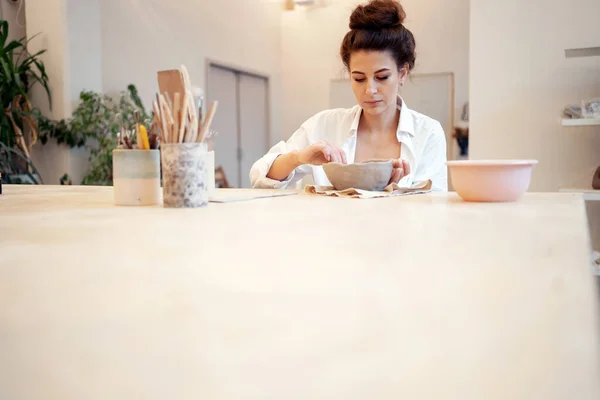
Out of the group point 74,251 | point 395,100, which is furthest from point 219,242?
point 395,100

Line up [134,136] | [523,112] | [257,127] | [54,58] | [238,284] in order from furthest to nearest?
[257,127], [54,58], [523,112], [134,136], [238,284]

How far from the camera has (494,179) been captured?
1050mm

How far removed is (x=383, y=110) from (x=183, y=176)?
1.13m

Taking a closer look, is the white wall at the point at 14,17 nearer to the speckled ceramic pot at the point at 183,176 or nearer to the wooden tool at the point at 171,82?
the wooden tool at the point at 171,82

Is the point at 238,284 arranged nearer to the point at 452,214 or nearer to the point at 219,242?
the point at 219,242

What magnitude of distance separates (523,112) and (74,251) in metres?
2.85

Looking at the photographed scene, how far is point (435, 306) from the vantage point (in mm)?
322

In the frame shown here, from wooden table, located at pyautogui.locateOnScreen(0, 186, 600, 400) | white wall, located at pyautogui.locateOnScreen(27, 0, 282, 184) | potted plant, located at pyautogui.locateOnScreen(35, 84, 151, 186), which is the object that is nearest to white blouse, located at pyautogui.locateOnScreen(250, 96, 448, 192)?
wooden table, located at pyautogui.locateOnScreen(0, 186, 600, 400)

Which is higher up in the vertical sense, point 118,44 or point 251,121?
point 118,44

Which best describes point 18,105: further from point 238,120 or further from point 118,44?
point 238,120

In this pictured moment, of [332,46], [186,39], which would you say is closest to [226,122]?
[186,39]

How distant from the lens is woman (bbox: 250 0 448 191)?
6.13 feet

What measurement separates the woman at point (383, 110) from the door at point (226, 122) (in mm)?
3977

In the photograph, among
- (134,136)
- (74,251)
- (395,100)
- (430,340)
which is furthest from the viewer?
(395,100)
